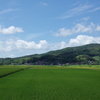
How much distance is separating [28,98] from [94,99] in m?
5.59

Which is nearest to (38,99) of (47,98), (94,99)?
(47,98)

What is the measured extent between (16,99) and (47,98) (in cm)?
260

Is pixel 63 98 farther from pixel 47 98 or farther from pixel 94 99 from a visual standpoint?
pixel 94 99

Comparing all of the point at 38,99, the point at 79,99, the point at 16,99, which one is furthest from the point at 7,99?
the point at 79,99

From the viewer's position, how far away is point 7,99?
658 inches

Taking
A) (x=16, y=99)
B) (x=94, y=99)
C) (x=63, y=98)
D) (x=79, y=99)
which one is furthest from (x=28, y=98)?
(x=94, y=99)

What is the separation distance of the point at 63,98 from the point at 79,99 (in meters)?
1.34

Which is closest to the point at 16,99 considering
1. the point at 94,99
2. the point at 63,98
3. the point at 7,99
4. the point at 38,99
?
the point at 7,99

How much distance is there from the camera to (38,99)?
16.6 meters

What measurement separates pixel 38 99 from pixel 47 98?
0.85 meters

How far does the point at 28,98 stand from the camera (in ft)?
56.4

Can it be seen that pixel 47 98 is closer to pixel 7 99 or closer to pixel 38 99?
pixel 38 99

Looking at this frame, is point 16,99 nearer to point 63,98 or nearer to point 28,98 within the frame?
point 28,98

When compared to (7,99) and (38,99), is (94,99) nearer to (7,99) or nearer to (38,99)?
(38,99)
